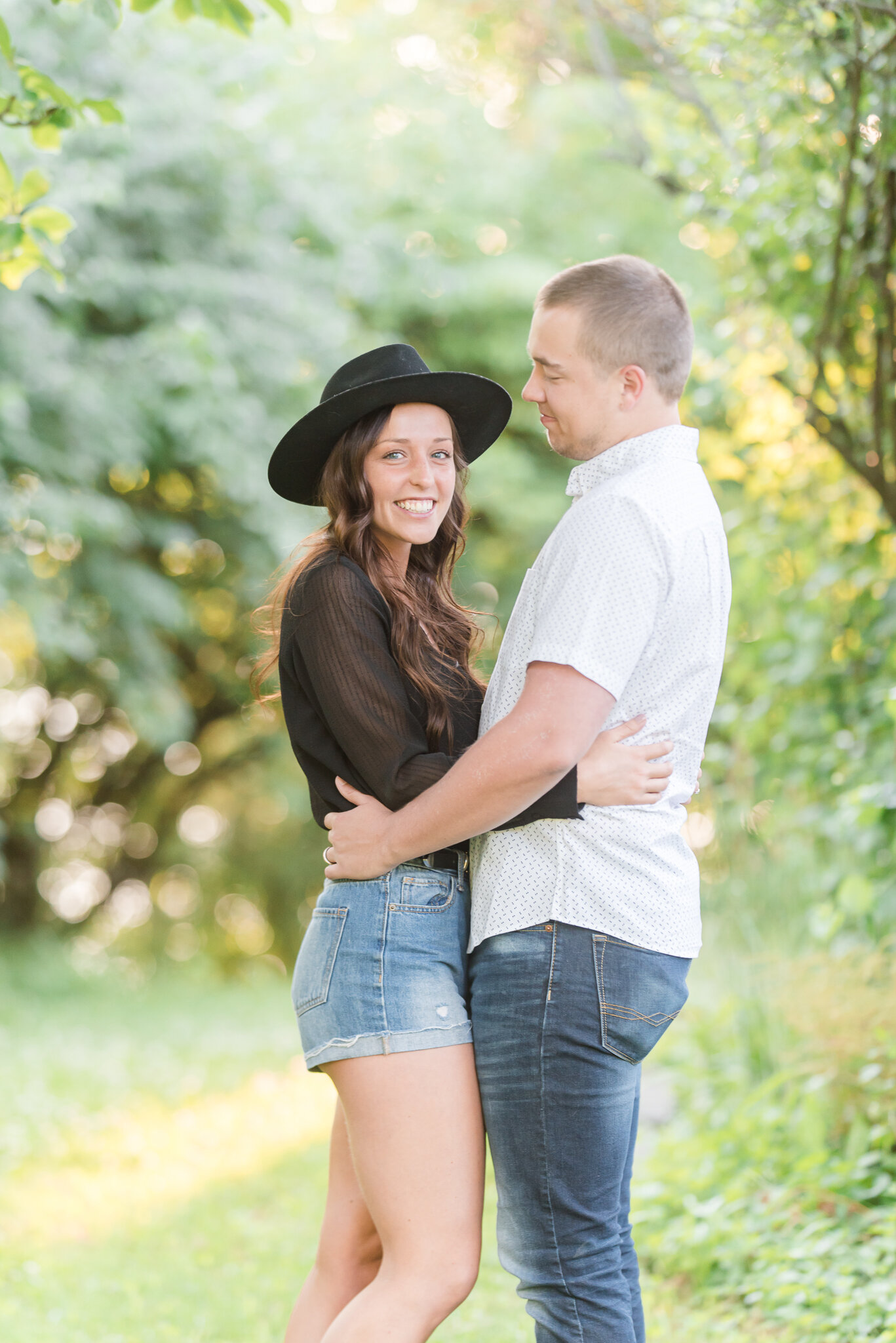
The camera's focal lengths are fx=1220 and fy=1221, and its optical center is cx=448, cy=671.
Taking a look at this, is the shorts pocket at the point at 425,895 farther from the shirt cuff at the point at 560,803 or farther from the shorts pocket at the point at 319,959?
the shirt cuff at the point at 560,803

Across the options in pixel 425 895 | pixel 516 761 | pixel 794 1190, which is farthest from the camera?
pixel 794 1190

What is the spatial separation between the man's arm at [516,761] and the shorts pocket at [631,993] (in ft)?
0.80

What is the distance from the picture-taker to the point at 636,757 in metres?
1.73

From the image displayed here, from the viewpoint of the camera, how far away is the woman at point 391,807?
1.79 meters

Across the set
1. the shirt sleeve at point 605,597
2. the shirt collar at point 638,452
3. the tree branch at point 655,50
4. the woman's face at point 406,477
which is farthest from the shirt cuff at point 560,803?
the tree branch at point 655,50

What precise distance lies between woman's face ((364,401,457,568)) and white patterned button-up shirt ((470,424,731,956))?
0.29m

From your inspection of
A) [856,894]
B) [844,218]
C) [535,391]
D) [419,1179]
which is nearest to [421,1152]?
[419,1179]

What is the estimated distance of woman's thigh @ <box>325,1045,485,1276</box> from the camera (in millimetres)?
1796

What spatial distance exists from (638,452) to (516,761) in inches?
20.2

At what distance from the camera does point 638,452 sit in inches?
71.2

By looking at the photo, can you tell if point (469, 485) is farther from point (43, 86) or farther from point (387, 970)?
point (387, 970)

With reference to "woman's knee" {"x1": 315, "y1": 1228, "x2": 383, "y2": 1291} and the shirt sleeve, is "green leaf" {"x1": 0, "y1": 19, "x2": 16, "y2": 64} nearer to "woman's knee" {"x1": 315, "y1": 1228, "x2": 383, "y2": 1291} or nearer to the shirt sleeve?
the shirt sleeve

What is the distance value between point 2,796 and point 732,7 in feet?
31.6

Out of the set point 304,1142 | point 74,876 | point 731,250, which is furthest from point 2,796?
point 731,250
